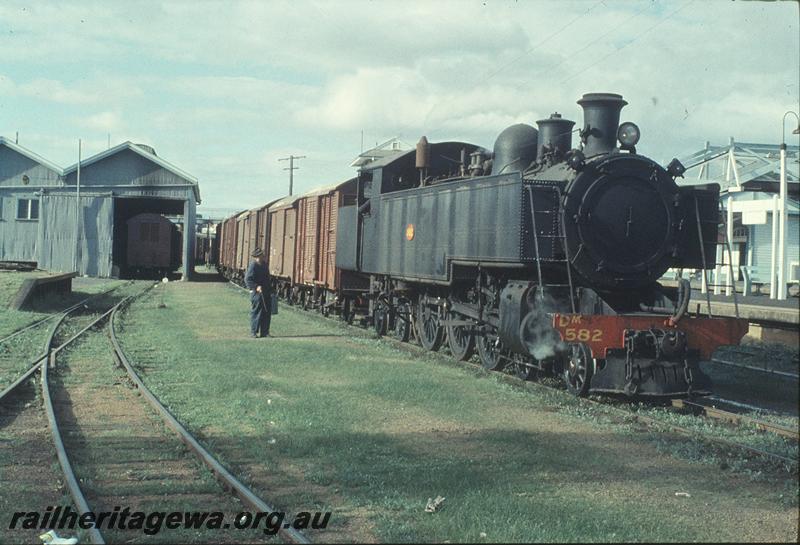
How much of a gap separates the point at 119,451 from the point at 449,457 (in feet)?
9.05

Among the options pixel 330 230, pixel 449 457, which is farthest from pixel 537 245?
pixel 330 230

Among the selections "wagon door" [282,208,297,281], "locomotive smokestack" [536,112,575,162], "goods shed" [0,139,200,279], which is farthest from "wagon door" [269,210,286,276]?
"locomotive smokestack" [536,112,575,162]

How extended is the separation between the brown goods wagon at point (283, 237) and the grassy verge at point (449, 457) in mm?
11875

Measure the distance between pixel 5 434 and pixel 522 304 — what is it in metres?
5.56

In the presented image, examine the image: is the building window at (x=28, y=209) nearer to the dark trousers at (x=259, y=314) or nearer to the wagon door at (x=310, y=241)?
the wagon door at (x=310, y=241)

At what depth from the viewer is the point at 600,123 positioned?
32.9 ft

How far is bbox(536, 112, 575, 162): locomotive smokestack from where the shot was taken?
10539 millimetres

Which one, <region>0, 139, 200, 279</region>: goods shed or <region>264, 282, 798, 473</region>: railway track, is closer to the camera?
<region>264, 282, 798, 473</region>: railway track

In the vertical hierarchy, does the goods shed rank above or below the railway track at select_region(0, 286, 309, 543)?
above

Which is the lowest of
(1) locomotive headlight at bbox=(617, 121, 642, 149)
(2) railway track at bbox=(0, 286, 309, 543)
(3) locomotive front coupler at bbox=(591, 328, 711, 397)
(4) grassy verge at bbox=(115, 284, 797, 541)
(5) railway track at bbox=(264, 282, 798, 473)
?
(2) railway track at bbox=(0, 286, 309, 543)

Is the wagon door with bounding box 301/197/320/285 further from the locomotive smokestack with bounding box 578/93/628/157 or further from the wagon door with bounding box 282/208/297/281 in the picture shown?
the locomotive smokestack with bounding box 578/93/628/157

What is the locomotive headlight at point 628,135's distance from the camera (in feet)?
32.6

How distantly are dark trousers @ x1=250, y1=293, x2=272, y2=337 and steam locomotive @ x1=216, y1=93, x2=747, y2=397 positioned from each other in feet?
12.4

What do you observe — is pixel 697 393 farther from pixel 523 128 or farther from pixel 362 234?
pixel 362 234
